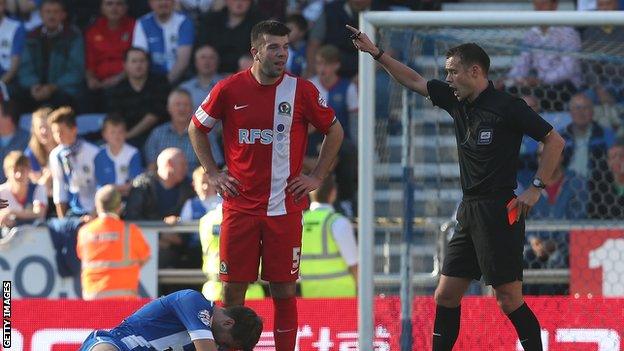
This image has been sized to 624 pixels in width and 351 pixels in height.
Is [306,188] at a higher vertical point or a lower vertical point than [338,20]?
lower

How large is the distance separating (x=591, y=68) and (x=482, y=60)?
342 cm

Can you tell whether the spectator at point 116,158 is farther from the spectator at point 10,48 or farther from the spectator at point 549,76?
the spectator at point 549,76

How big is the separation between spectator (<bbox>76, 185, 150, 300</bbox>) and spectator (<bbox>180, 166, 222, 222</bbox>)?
0.64m

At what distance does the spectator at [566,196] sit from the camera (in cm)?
1145

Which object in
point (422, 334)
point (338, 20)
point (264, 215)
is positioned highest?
point (338, 20)

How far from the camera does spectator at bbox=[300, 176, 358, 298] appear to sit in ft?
36.6

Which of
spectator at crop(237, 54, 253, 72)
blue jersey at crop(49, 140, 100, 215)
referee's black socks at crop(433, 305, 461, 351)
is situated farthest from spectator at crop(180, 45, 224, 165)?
referee's black socks at crop(433, 305, 461, 351)

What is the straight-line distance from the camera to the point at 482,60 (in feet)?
26.3

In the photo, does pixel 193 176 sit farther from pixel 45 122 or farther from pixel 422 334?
pixel 422 334

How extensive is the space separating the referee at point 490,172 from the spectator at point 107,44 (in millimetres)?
6459

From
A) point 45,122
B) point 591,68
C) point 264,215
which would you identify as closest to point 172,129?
point 45,122

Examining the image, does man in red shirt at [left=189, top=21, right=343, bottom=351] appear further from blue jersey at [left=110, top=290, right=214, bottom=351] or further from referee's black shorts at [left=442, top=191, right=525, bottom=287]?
referee's black shorts at [left=442, top=191, right=525, bottom=287]

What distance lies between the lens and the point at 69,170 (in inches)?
501

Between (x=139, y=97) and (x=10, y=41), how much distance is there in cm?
156
